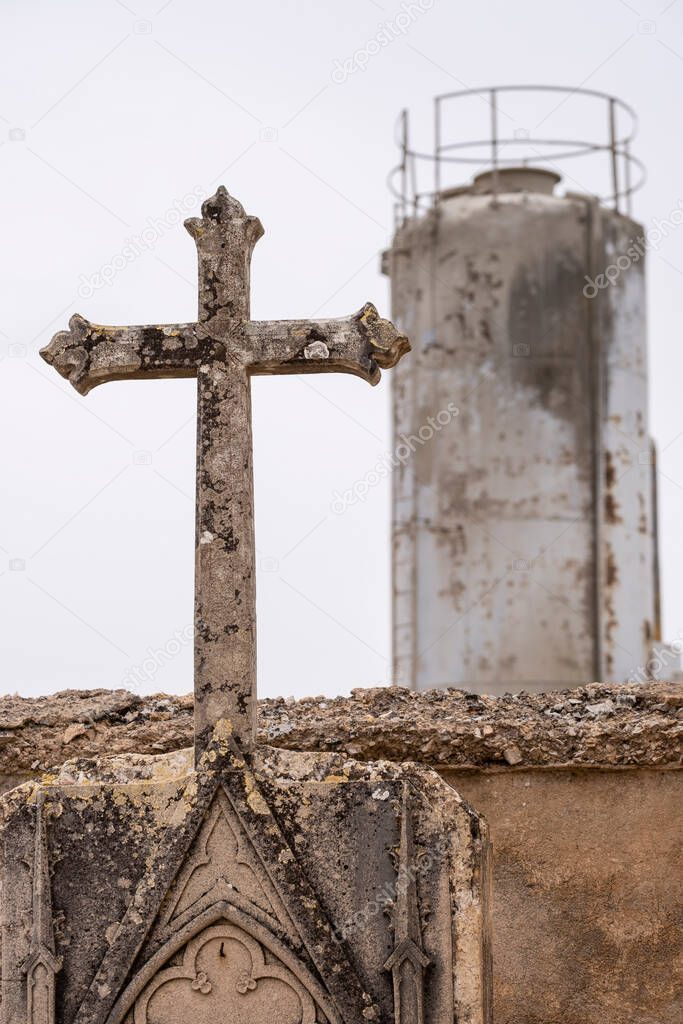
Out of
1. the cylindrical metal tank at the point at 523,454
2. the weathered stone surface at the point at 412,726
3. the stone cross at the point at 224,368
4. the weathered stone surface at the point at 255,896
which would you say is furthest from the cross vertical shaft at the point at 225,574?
the cylindrical metal tank at the point at 523,454

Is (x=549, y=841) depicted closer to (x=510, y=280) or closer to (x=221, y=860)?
(x=221, y=860)

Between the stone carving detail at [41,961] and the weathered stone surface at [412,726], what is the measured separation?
1683 mm

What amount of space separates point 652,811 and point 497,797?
63 centimetres

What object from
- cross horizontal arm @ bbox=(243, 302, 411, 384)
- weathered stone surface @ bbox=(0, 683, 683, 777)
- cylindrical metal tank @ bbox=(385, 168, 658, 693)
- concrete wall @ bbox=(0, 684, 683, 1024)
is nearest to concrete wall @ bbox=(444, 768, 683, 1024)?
concrete wall @ bbox=(0, 684, 683, 1024)

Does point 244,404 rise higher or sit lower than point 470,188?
lower

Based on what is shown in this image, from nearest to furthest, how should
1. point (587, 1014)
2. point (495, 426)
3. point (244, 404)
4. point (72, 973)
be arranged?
point (72, 973) < point (244, 404) < point (587, 1014) < point (495, 426)

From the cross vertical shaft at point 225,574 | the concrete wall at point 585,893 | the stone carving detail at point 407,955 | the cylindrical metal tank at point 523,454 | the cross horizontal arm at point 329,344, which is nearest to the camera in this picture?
the stone carving detail at point 407,955

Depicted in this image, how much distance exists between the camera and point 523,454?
1584 cm

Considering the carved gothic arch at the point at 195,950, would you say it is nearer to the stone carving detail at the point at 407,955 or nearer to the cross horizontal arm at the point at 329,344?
the stone carving detail at the point at 407,955

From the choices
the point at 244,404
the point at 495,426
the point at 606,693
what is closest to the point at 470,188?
the point at 495,426

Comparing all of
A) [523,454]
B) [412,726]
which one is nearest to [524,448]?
[523,454]

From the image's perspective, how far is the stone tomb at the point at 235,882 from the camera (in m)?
4.65

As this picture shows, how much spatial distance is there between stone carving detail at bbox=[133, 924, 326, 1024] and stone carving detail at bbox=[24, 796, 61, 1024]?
0.28 meters

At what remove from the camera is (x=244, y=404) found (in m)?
5.07
